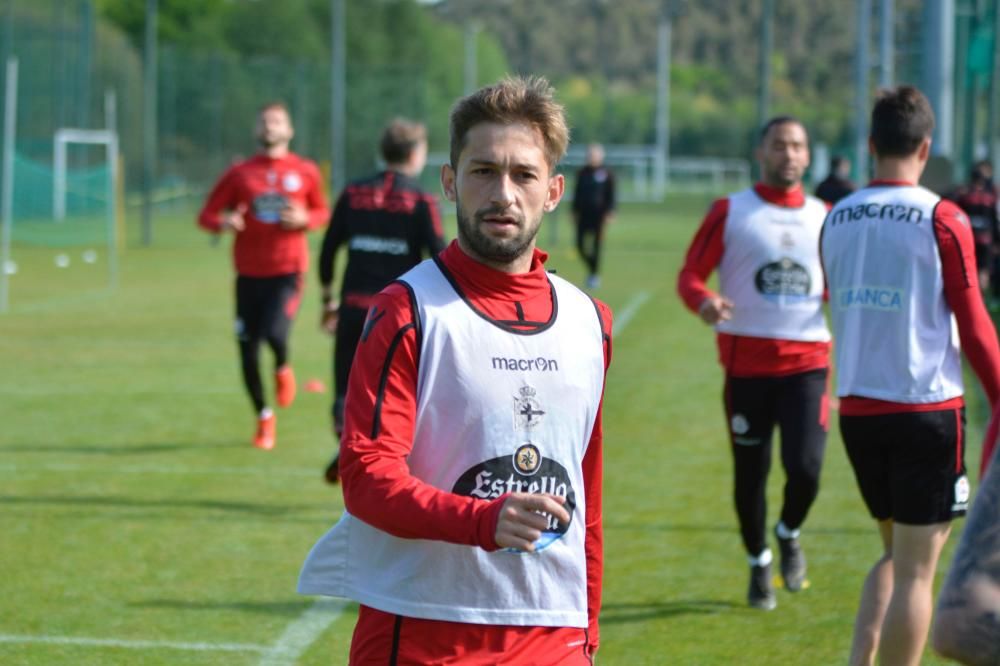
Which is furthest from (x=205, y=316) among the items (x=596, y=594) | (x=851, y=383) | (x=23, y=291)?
(x=596, y=594)

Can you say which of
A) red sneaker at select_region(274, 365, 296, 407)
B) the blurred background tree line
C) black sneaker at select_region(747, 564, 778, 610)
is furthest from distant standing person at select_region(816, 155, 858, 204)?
black sneaker at select_region(747, 564, 778, 610)

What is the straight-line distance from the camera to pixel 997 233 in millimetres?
21047

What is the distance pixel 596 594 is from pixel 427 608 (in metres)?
0.44

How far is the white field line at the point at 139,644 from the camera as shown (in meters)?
6.36

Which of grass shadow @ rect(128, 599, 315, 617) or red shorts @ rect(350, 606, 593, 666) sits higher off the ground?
red shorts @ rect(350, 606, 593, 666)

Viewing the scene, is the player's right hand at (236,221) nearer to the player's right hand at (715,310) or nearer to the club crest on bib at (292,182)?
the club crest on bib at (292,182)

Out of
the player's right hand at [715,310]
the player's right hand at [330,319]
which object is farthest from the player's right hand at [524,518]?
the player's right hand at [330,319]

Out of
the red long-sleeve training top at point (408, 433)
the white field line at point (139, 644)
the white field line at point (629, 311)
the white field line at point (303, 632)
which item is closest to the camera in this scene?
the red long-sleeve training top at point (408, 433)

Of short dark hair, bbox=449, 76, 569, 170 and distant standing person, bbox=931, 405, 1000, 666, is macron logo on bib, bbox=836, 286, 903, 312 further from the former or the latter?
distant standing person, bbox=931, 405, 1000, 666

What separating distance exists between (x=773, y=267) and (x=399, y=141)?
2.47m

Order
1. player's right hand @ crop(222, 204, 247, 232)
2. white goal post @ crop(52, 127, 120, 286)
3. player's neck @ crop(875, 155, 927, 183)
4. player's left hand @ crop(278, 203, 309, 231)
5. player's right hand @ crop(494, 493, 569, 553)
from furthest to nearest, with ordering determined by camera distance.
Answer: white goal post @ crop(52, 127, 120, 286), player's right hand @ crop(222, 204, 247, 232), player's left hand @ crop(278, 203, 309, 231), player's neck @ crop(875, 155, 927, 183), player's right hand @ crop(494, 493, 569, 553)

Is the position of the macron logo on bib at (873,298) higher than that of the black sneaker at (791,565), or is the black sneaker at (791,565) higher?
the macron logo on bib at (873,298)

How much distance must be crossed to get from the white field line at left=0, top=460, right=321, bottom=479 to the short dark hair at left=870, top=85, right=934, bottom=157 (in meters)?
5.49

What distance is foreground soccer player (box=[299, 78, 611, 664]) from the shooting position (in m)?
3.18
